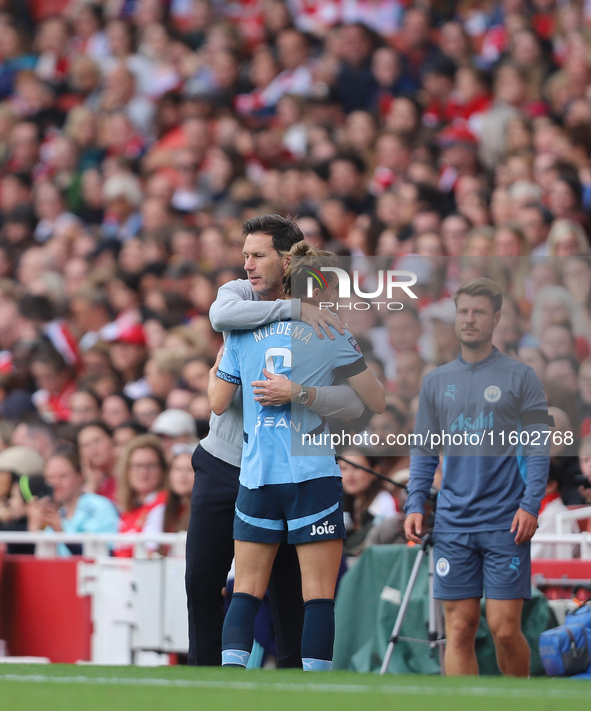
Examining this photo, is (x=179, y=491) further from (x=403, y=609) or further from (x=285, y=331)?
(x=285, y=331)

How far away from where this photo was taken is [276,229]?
462 centimetres

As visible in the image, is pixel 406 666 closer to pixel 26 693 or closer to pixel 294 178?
pixel 26 693

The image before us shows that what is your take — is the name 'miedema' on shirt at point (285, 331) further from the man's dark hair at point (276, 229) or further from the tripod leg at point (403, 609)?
the tripod leg at point (403, 609)

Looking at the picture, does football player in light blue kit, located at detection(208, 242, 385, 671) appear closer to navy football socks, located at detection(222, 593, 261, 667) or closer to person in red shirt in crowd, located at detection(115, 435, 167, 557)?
navy football socks, located at detection(222, 593, 261, 667)

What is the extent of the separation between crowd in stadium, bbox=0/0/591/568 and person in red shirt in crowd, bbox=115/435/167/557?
0.02 meters

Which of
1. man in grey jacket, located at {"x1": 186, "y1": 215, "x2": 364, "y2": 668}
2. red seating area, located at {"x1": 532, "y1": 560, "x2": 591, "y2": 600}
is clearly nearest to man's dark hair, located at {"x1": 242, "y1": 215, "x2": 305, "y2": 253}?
man in grey jacket, located at {"x1": 186, "y1": 215, "x2": 364, "y2": 668}

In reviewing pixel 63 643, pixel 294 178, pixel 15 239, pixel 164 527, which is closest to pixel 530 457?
pixel 164 527

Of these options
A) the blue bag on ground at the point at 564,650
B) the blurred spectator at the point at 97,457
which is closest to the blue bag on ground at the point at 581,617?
the blue bag on ground at the point at 564,650

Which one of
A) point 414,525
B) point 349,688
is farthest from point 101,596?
point 349,688

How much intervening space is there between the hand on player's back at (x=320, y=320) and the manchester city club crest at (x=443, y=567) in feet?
4.07

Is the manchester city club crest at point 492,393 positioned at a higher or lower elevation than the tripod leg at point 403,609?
higher

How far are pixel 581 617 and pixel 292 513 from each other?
1.91m

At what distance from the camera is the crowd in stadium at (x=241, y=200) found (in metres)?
6.07

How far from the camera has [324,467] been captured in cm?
440
